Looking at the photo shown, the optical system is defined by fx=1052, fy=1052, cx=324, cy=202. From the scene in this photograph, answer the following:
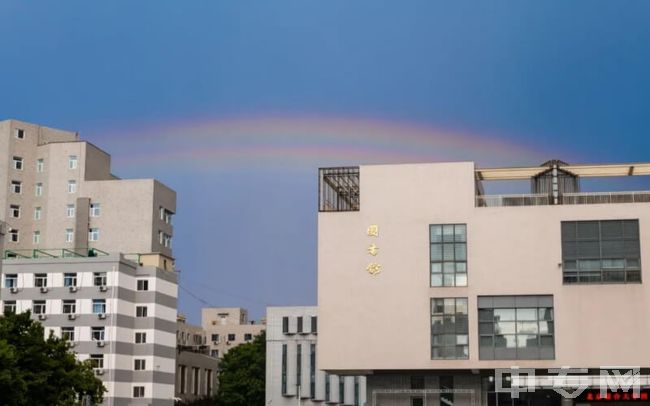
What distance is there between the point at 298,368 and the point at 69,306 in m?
22.4

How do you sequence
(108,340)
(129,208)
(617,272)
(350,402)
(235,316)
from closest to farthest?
(617,272) < (108,340) < (129,208) < (350,402) < (235,316)

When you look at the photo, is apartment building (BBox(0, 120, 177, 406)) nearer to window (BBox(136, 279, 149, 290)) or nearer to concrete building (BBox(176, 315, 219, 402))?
window (BBox(136, 279, 149, 290))

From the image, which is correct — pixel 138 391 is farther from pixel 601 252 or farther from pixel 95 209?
pixel 601 252

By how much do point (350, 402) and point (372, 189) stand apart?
4010 centimetres

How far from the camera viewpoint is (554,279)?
50156 mm

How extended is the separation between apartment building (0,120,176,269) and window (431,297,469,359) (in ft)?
112

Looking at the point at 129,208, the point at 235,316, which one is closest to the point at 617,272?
the point at 129,208

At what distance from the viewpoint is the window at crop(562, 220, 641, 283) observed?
162ft

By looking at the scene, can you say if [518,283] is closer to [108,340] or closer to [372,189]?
[372,189]

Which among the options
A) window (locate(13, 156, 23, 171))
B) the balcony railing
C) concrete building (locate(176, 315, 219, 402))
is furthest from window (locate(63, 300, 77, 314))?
the balcony railing

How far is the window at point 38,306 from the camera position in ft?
240

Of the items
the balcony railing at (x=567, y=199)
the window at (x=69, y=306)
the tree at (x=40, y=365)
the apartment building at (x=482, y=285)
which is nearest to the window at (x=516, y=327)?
the apartment building at (x=482, y=285)

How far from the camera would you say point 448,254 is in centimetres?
5147

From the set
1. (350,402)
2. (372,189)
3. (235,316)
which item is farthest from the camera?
(235,316)
